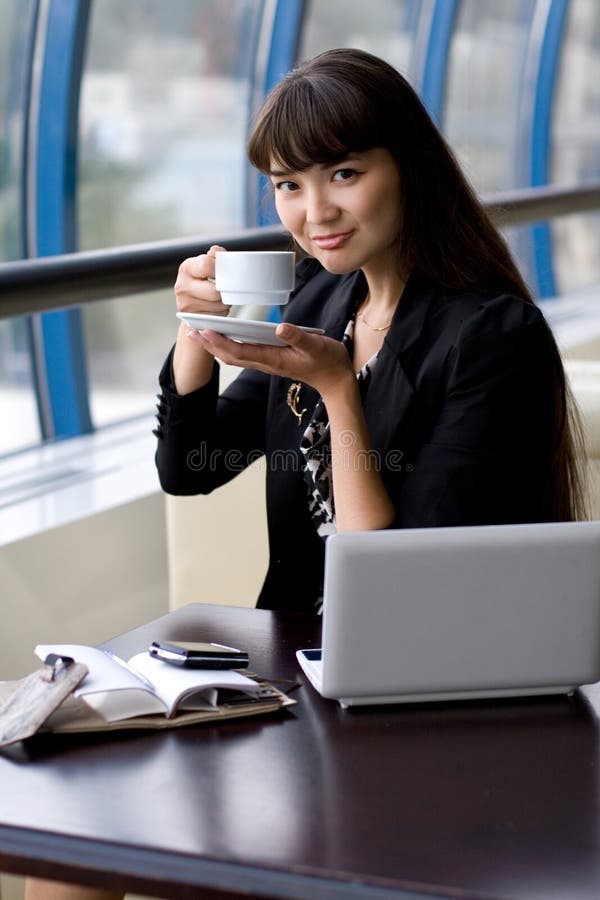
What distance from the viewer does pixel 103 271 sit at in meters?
2.19

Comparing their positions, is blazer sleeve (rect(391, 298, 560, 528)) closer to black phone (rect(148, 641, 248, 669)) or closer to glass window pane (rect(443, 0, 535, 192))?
black phone (rect(148, 641, 248, 669))

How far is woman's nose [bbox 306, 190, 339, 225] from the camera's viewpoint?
1.68 metres

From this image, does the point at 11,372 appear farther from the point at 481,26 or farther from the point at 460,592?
the point at 481,26

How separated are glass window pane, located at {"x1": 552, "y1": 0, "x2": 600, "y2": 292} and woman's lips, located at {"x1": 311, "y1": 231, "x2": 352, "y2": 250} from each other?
6.23 metres

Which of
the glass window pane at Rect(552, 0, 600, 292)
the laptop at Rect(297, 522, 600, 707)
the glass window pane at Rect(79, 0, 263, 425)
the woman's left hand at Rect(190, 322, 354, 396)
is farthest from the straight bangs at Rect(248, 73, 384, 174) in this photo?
the glass window pane at Rect(552, 0, 600, 292)

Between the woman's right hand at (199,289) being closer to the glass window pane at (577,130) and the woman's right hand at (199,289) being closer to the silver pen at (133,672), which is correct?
the silver pen at (133,672)

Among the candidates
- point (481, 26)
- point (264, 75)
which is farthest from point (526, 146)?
point (264, 75)

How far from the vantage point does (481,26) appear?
23.7ft

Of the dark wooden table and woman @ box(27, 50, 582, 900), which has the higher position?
woman @ box(27, 50, 582, 900)

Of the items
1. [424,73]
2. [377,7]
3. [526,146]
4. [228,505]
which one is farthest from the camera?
[526,146]

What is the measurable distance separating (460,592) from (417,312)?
Answer: 63cm

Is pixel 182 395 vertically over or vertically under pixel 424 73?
under

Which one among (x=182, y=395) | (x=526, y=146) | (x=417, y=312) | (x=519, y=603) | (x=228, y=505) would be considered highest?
(x=526, y=146)

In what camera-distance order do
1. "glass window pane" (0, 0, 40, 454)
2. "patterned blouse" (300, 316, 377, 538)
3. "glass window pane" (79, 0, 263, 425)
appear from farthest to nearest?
1. "glass window pane" (79, 0, 263, 425)
2. "glass window pane" (0, 0, 40, 454)
3. "patterned blouse" (300, 316, 377, 538)
